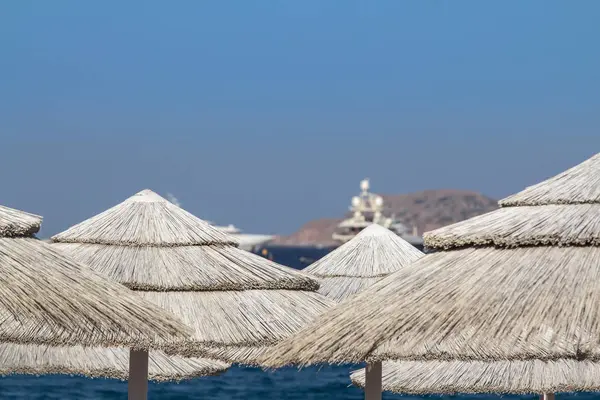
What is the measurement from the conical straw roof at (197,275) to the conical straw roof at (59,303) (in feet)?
6.98

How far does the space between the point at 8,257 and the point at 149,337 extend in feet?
3.44

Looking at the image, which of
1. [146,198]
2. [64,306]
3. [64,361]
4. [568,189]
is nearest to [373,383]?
[568,189]

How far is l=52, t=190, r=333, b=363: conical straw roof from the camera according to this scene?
439 inches

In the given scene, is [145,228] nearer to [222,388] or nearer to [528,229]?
[528,229]

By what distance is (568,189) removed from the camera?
858 cm

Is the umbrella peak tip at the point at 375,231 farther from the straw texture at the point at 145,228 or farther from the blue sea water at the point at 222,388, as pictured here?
the blue sea water at the point at 222,388

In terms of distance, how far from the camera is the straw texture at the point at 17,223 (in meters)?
A: 8.41

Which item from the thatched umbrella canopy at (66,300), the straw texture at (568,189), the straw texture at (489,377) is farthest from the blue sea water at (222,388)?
the thatched umbrella canopy at (66,300)

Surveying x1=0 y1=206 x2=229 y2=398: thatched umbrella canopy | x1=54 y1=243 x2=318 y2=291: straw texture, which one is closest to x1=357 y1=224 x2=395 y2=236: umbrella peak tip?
x1=54 y1=243 x2=318 y2=291: straw texture

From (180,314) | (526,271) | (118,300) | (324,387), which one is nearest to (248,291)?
(180,314)

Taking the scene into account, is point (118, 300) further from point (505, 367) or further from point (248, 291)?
point (505, 367)

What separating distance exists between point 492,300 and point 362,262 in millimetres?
8764

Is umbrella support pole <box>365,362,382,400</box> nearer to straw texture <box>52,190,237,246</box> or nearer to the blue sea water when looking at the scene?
straw texture <box>52,190,237,246</box>

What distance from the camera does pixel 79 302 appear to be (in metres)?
8.23
